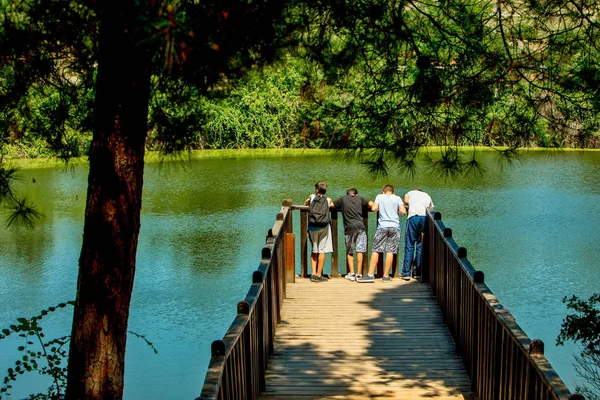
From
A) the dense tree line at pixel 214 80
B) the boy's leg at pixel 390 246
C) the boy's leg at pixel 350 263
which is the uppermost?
the dense tree line at pixel 214 80

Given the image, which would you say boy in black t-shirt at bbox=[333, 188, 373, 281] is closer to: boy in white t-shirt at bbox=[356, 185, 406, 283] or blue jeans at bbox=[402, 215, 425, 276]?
boy in white t-shirt at bbox=[356, 185, 406, 283]

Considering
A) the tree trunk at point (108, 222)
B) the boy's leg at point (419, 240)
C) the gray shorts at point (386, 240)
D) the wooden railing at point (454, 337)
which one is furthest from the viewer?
the boy's leg at point (419, 240)

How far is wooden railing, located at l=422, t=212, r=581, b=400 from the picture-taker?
425cm

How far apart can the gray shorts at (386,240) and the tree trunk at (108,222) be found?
5572 millimetres

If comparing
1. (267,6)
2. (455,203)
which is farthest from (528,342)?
(455,203)

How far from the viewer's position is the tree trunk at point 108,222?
4.98m

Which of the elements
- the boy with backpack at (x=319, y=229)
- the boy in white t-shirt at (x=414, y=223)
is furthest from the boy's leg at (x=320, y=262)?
the boy in white t-shirt at (x=414, y=223)

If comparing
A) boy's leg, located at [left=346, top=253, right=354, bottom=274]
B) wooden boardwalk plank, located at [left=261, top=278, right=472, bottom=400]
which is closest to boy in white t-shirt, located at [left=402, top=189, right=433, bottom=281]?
boy's leg, located at [left=346, top=253, right=354, bottom=274]

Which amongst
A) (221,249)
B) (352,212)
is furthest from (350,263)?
(221,249)

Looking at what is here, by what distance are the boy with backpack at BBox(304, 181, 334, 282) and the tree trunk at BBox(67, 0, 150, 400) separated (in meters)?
5.21

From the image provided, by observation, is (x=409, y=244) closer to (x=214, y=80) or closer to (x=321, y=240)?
(x=321, y=240)

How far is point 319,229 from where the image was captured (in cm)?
1036

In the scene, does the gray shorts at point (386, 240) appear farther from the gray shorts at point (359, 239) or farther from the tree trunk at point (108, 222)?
the tree trunk at point (108, 222)

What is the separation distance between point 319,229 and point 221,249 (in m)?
7.19
